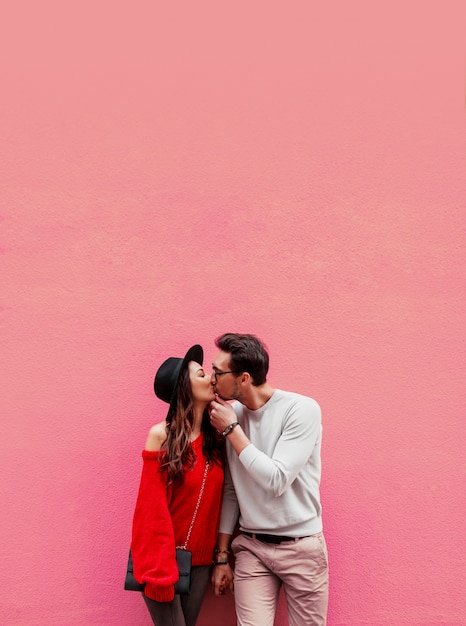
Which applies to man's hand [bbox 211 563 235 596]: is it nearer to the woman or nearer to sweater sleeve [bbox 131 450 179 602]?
the woman

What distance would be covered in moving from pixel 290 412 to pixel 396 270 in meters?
1.01

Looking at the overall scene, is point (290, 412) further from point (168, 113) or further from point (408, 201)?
point (168, 113)

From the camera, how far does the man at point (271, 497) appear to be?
2760 mm

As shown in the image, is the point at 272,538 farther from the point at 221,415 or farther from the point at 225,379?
the point at 225,379

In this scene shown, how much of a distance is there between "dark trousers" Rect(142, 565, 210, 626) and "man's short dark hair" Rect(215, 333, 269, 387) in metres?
0.92

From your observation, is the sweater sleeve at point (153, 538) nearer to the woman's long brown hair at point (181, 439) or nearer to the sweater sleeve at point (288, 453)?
the woman's long brown hair at point (181, 439)

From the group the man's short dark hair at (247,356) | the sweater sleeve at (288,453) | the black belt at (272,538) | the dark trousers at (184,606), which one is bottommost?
the dark trousers at (184,606)

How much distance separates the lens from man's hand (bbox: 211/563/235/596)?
295cm

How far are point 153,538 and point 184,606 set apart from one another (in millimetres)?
436

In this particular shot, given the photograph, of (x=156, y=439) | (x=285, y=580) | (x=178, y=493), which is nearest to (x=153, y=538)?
(x=178, y=493)

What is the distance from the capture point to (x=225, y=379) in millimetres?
2777

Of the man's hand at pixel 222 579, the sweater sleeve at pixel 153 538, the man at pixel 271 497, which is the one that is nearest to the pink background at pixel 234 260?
the man's hand at pixel 222 579

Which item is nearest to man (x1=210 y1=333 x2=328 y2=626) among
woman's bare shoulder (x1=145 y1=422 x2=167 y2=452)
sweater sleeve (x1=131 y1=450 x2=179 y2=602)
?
woman's bare shoulder (x1=145 y1=422 x2=167 y2=452)

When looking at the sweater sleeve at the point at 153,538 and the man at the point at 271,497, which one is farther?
the man at the point at 271,497
